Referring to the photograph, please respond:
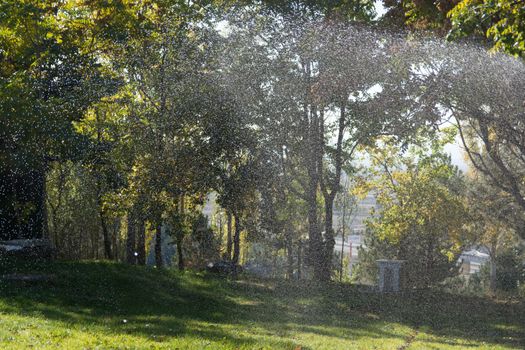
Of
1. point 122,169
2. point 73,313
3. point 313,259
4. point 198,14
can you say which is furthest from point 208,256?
point 73,313

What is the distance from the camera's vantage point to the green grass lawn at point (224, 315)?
839 cm

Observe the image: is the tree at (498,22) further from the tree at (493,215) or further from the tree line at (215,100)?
the tree at (493,215)

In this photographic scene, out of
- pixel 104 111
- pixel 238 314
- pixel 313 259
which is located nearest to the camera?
pixel 238 314

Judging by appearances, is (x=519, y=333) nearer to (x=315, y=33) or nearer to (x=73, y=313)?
(x=73, y=313)

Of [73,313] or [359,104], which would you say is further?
[359,104]

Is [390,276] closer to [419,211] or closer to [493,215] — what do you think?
[419,211]

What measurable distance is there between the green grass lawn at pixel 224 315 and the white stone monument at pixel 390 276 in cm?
100

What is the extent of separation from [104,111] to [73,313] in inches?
525

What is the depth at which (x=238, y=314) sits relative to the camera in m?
12.3

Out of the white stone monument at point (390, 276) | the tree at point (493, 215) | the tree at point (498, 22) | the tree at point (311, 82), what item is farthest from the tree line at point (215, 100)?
the tree at point (493, 215)

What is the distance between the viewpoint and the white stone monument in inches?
714

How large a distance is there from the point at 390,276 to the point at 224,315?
301 inches

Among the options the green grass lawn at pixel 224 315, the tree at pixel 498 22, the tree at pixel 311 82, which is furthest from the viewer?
the tree at pixel 311 82

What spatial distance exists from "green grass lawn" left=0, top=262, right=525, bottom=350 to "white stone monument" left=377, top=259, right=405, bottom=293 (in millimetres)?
997
